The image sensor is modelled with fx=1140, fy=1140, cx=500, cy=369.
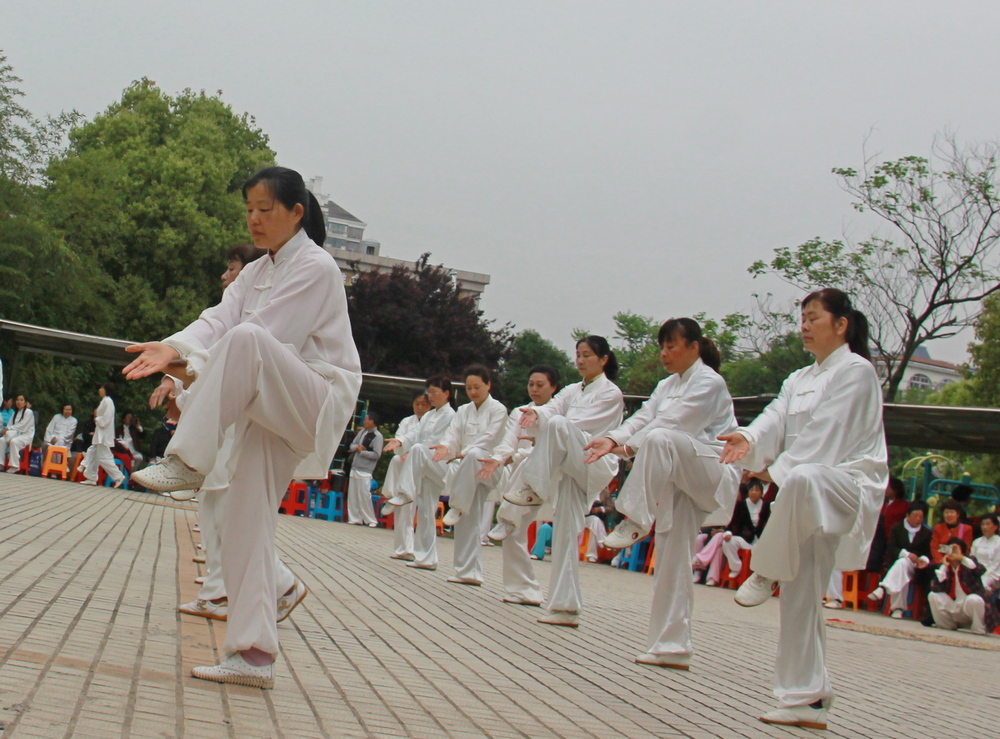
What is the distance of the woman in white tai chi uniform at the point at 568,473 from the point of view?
8430mm

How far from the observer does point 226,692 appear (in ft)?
13.1

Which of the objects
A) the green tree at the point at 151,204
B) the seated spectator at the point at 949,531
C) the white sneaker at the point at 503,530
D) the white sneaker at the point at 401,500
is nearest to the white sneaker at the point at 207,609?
the white sneaker at the point at 503,530

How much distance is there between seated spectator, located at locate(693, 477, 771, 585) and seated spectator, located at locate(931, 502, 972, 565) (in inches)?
103

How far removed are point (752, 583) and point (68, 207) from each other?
35900 millimetres

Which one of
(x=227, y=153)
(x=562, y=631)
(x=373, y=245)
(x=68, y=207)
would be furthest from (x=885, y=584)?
(x=373, y=245)

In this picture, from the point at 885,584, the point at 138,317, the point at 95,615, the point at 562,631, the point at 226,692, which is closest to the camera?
the point at 226,692

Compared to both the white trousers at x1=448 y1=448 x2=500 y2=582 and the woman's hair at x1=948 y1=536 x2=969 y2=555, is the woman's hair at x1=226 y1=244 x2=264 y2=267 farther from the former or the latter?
the woman's hair at x1=948 y1=536 x2=969 y2=555

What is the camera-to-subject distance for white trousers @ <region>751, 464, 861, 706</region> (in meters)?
5.26

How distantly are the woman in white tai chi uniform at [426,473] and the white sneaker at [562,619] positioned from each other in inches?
189

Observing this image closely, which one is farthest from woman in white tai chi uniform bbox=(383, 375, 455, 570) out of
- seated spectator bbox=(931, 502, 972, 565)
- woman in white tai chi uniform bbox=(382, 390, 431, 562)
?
seated spectator bbox=(931, 502, 972, 565)

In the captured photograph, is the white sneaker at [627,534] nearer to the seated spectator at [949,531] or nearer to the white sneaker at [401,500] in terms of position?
the white sneaker at [401,500]

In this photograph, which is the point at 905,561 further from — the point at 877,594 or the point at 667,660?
the point at 667,660

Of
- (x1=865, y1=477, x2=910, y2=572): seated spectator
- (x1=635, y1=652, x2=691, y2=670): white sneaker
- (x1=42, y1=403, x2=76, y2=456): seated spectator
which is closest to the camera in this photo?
(x1=635, y1=652, x2=691, y2=670): white sneaker

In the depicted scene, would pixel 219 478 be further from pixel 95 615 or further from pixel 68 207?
pixel 68 207
